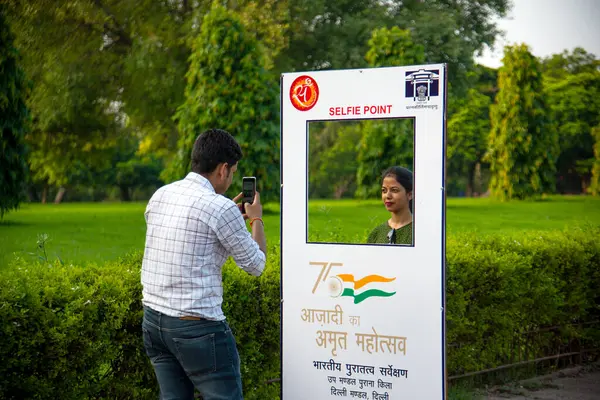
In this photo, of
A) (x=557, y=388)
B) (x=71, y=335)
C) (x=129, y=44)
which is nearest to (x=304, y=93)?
(x=71, y=335)

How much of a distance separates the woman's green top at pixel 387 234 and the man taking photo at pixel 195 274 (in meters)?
1.24

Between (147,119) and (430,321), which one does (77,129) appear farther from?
(430,321)

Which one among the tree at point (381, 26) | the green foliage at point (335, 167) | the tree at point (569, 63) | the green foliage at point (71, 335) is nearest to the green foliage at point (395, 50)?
the tree at point (381, 26)

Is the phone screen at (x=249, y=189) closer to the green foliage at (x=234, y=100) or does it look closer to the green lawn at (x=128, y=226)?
the green lawn at (x=128, y=226)

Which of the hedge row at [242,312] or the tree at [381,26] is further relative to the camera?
the tree at [381,26]

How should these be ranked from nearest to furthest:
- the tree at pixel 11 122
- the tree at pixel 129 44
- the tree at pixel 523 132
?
the tree at pixel 11 122 < the tree at pixel 129 44 < the tree at pixel 523 132

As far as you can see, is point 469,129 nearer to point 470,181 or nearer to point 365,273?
point 470,181

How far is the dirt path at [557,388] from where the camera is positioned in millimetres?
6293

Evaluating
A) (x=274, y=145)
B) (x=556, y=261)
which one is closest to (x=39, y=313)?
(x=556, y=261)

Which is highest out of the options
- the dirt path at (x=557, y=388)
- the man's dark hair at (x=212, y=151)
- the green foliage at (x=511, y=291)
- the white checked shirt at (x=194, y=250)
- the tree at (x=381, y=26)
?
the tree at (x=381, y=26)

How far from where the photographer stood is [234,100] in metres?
19.4

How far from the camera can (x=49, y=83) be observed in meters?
25.9

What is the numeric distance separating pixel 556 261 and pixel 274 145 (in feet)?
43.7

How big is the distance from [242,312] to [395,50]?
19.3 m
